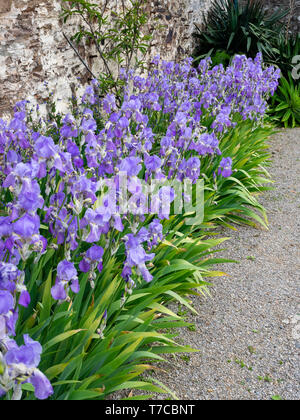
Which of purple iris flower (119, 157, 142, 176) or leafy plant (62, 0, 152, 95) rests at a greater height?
leafy plant (62, 0, 152, 95)

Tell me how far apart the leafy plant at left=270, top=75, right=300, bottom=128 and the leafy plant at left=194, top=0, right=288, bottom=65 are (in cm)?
81

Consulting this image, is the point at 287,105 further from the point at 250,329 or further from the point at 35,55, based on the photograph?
the point at 250,329

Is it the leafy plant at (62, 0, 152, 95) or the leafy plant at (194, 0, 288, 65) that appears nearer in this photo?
the leafy plant at (62, 0, 152, 95)

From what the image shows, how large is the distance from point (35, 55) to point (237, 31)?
17.2 ft

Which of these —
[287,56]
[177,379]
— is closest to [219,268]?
[177,379]

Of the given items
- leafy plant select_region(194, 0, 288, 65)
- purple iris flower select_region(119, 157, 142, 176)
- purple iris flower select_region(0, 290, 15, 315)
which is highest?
leafy plant select_region(194, 0, 288, 65)

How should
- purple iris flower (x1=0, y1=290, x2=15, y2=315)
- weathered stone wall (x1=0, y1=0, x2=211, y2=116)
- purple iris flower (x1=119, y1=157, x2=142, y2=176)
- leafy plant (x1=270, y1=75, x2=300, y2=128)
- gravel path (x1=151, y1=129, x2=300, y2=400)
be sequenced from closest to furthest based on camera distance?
1. purple iris flower (x1=0, y1=290, x2=15, y2=315)
2. purple iris flower (x1=119, y1=157, x2=142, y2=176)
3. gravel path (x1=151, y1=129, x2=300, y2=400)
4. weathered stone wall (x1=0, y1=0, x2=211, y2=116)
5. leafy plant (x1=270, y1=75, x2=300, y2=128)

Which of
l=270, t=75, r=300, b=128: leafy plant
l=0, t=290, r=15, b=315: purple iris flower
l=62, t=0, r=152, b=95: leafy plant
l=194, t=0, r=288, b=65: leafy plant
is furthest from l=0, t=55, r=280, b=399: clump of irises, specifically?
l=194, t=0, r=288, b=65: leafy plant

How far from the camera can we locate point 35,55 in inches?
146

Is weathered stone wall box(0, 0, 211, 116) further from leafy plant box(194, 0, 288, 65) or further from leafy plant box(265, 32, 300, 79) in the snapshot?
leafy plant box(265, 32, 300, 79)

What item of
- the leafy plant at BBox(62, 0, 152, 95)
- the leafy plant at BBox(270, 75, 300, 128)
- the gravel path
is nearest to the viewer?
the gravel path

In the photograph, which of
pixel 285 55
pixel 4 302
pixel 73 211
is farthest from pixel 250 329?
pixel 285 55

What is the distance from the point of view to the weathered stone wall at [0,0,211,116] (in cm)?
343

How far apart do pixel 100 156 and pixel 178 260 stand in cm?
82
